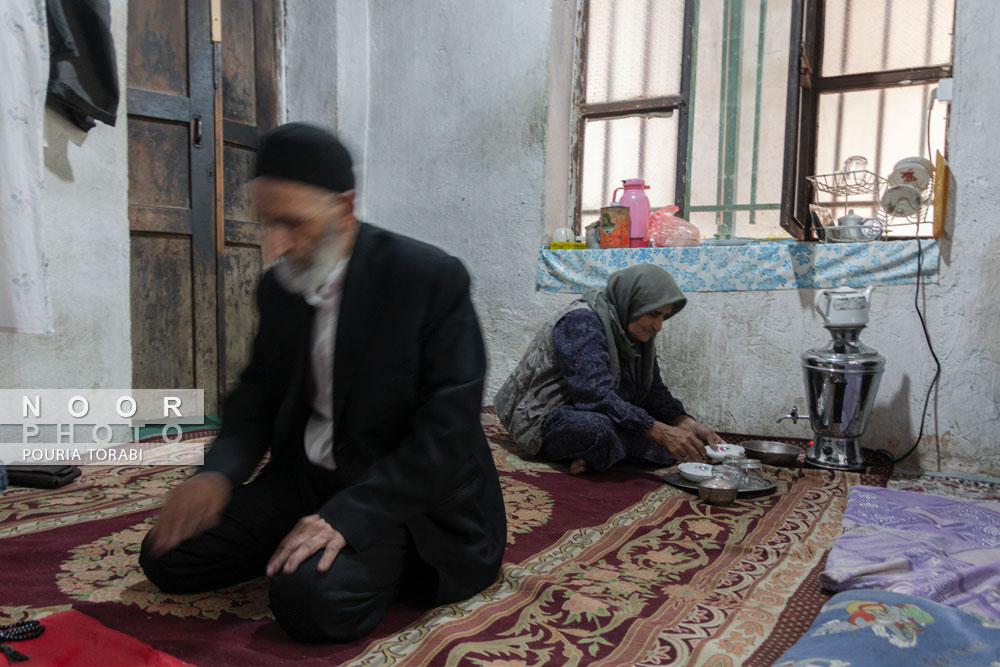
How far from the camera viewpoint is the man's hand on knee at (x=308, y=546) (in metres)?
1.22

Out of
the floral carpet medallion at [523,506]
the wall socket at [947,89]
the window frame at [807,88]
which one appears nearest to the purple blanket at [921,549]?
the floral carpet medallion at [523,506]

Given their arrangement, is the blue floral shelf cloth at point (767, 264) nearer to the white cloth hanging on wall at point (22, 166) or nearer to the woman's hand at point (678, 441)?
the woman's hand at point (678, 441)

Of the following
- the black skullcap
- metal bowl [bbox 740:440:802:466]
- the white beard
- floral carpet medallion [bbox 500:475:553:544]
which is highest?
the black skullcap

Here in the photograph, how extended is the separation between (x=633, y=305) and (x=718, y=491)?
2.69 ft

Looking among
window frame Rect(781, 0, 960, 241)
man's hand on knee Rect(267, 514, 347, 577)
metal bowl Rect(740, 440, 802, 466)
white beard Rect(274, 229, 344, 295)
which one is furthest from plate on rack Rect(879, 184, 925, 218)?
man's hand on knee Rect(267, 514, 347, 577)

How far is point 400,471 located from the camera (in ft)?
4.18

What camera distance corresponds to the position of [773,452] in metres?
2.83

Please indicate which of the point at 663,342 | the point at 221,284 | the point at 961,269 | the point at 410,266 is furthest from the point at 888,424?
the point at 221,284

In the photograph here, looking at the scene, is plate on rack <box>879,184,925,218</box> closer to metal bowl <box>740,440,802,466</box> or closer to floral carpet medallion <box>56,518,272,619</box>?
metal bowl <box>740,440,802,466</box>

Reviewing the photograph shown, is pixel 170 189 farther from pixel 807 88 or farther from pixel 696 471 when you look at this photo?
pixel 807 88

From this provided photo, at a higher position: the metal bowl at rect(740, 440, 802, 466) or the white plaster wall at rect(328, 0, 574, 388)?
the white plaster wall at rect(328, 0, 574, 388)

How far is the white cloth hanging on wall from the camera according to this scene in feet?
7.77

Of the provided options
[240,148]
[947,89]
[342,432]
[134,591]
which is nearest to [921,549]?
[342,432]

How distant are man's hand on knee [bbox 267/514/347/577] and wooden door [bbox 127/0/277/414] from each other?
8.67ft
